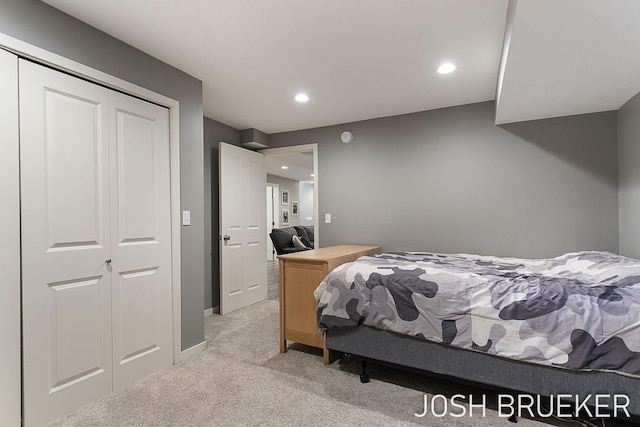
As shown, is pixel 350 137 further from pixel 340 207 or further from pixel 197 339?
pixel 197 339

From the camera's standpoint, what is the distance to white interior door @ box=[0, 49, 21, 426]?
60.8 inches

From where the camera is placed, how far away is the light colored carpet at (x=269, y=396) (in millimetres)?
1720

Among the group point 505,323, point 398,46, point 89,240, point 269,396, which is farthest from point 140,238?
point 505,323

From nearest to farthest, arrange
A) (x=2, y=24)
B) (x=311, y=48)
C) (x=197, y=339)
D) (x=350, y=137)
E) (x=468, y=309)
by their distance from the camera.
Answer: 1. (x=2, y=24)
2. (x=468, y=309)
3. (x=311, y=48)
4. (x=197, y=339)
5. (x=350, y=137)

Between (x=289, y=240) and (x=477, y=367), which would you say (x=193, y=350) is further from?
(x=289, y=240)

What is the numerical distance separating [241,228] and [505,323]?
10.1ft

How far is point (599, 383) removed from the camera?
1514 millimetres

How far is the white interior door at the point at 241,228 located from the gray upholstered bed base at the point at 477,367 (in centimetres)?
193

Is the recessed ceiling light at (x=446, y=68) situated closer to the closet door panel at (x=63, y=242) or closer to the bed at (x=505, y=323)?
the bed at (x=505, y=323)

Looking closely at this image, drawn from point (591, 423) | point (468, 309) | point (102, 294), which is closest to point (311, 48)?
point (468, 309)

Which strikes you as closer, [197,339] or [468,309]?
[468,309]

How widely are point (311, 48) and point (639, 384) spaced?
8.59 ft

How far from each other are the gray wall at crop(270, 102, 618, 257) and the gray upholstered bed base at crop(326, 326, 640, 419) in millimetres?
1645

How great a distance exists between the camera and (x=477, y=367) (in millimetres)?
1763
